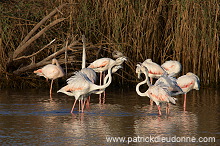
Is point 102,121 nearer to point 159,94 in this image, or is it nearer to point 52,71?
point 159,94

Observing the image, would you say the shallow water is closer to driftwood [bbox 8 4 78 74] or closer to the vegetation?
driftwood [bbox 8 4 78 74]

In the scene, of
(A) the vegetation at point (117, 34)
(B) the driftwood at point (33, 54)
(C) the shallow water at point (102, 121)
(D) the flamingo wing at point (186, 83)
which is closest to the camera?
(C) the shallow water at point (102, 121)

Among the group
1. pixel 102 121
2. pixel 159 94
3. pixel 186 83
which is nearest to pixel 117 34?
pixel 186 83

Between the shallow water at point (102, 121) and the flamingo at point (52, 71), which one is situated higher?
the flamingo at point (52, 71)

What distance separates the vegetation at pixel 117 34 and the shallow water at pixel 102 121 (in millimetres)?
1871

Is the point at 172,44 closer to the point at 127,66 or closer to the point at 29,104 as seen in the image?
the point at 127,66

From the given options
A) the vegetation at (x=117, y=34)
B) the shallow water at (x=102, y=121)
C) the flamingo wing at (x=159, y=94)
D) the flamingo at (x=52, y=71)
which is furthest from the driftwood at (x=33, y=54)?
the flamingo wing at (x=159, y=94)

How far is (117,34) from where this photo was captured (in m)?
14.5

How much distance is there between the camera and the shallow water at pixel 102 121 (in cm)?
726

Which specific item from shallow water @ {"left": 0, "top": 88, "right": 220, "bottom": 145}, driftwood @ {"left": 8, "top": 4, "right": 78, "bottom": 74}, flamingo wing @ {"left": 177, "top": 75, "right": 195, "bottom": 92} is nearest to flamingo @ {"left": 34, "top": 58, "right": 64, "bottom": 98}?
driftwood @ {"left": 8, "top": 4, "right": 78, "bottom": 74}

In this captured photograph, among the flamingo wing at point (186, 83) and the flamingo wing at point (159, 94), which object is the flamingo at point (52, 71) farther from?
the flamingo wing at point (159, 94)

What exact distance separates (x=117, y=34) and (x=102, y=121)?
604 centimetres

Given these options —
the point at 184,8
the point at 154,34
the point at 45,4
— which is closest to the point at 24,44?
the point at 45,4

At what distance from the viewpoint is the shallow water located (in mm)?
7262
